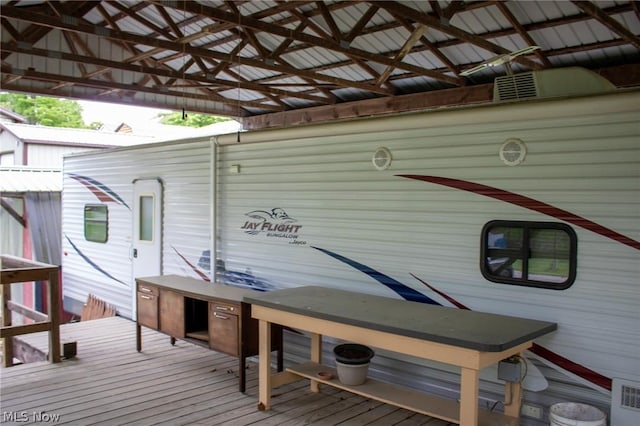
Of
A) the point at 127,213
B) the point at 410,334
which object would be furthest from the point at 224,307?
the point at 127,213

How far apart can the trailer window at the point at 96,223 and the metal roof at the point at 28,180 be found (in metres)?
3.62

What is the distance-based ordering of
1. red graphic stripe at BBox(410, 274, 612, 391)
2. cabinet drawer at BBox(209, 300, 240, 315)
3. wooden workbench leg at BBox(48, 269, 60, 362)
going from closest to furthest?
red graphic stripe at BBox(410, 274, 612, 391) → cabinet drawer at BBox(209, 300, 240, 315) → wooden workbench leg at BBox(48, 269, 60, 362)

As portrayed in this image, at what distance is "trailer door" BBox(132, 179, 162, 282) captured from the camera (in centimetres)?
696

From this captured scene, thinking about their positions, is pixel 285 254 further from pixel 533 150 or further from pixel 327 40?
pixel 327 40

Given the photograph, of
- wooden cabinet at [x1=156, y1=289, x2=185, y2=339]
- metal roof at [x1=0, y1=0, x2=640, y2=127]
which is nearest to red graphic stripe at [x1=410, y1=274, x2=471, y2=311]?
wooden cabinet at [x1=156, y1=289, x2=185, y2=339]

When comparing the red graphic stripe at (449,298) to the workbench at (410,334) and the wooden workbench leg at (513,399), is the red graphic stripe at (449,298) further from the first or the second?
the wooden workbench leg at (513,399)

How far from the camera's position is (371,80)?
9398 millimetres

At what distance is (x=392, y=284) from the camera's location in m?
4.46

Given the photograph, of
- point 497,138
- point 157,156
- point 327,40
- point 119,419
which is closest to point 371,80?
point 327,40

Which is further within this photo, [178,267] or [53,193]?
[53,193]

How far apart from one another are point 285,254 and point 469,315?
2.14 metres

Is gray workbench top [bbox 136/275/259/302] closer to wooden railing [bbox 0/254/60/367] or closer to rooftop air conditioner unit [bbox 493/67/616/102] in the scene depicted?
wooden railing [bbox 0/254/60/367]

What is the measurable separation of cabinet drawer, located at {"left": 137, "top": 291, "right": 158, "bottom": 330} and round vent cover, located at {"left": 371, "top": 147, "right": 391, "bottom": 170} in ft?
9.17

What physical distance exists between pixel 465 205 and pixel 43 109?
3068 centimetres
